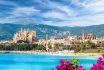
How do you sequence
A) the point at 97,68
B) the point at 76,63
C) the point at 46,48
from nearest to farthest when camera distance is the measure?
the point at 97,68, the point at 76,63, the point at 46,48

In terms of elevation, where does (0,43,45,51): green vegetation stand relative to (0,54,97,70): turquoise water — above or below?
above

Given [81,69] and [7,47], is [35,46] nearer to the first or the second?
[7,47]

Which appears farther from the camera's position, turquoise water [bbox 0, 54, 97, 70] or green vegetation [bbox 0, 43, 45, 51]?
green vegetation [bbox 0, 43, 45, 51]

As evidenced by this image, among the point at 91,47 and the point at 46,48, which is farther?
the point at 46,48

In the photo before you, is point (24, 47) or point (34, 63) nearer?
point (34, 63)

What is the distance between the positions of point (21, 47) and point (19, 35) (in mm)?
35840

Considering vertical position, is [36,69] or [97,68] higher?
[97,68]

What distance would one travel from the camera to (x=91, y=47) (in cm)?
11769

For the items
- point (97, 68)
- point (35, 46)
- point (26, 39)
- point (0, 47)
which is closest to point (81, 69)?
point (97, 68)

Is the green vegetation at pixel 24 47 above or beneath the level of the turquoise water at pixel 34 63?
above

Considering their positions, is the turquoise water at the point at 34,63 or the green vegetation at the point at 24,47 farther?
the green vegetation at the point at 24,47

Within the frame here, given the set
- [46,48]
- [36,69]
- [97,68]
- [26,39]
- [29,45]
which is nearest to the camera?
[97,68]

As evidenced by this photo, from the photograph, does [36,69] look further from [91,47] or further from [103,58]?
[91,47]

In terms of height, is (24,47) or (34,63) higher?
(24,47)
